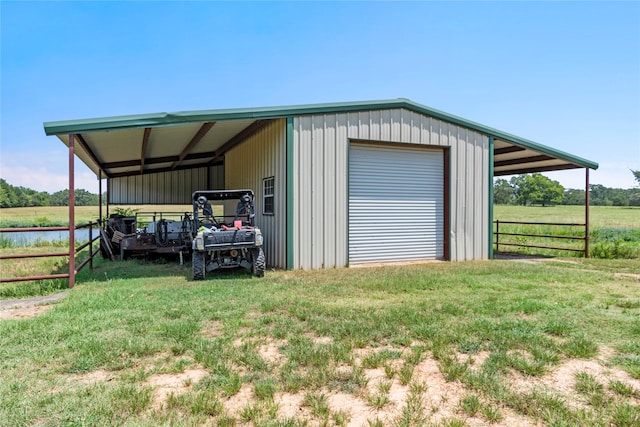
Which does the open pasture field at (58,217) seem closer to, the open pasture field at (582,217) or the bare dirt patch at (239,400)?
the bare dirt patch at (239,400)

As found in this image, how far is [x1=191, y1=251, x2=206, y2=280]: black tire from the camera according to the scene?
24.2ft

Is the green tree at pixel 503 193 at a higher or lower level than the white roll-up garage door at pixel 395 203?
higher

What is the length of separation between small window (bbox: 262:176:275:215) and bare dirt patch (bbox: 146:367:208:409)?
668 cm

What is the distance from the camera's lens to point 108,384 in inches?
118

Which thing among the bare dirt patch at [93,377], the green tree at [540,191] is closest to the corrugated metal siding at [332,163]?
the bare dirt patch at [93,377]

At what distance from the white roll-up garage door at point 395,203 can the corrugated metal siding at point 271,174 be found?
176 centimetres

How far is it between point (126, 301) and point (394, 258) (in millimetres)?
6677

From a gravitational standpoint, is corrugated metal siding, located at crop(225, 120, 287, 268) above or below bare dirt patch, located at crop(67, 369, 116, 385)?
above

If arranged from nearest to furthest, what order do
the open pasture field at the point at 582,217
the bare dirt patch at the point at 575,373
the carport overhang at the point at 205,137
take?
the bare dirt patch at the point at 575,373 < the carport overhang at the point at 205,137 < the open pasture field at the point at 582,217

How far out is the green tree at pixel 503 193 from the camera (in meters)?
92.6

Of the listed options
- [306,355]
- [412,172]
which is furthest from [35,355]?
[412,172]

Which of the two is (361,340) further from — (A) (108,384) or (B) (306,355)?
(A) (108,384)

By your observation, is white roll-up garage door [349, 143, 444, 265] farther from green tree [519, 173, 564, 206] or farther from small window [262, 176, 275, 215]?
green tree [519, 173, 564, 206]

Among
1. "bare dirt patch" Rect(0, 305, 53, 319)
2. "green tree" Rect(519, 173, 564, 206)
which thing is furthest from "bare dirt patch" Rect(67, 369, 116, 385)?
"green tree" Rect(519, 173, 564, 206)
